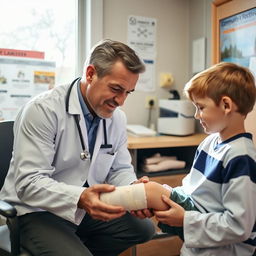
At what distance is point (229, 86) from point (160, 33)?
1437 millimetres

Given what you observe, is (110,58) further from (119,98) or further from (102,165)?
(102,165)

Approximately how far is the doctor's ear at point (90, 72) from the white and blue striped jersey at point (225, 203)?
20.5 inches

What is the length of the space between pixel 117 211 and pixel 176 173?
90cm

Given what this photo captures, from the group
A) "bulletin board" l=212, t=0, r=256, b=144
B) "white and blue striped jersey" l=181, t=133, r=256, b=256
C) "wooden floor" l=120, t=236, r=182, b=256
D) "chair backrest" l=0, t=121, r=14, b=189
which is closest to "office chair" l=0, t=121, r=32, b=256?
"chair backrest" l=0, t=121, r=14, b=189

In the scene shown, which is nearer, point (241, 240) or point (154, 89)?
point (241, 240)

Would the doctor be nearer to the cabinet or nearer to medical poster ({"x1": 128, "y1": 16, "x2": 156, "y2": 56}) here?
the cabinet

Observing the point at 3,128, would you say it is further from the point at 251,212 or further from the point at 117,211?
the point at 251,212

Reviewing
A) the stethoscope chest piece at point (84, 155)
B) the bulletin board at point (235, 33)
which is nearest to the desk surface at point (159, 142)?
the bulletin board at point (235, 33)

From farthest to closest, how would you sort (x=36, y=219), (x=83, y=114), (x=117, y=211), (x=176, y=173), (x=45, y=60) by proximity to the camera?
1. (x=45, y=60)
2. (x=176, y=173)
3. (x=83, y=114)
4. (x=36, y=219)
5. (x=117, y=211)

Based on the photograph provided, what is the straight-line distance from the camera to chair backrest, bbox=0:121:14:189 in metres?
1.31

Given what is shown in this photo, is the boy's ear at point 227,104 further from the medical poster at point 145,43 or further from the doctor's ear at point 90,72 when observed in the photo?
the medical poster at point 145,43

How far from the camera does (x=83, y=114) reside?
1.26 meters

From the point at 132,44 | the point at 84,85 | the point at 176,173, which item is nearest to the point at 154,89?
the point at 132,44

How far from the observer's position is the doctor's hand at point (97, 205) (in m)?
1.02
